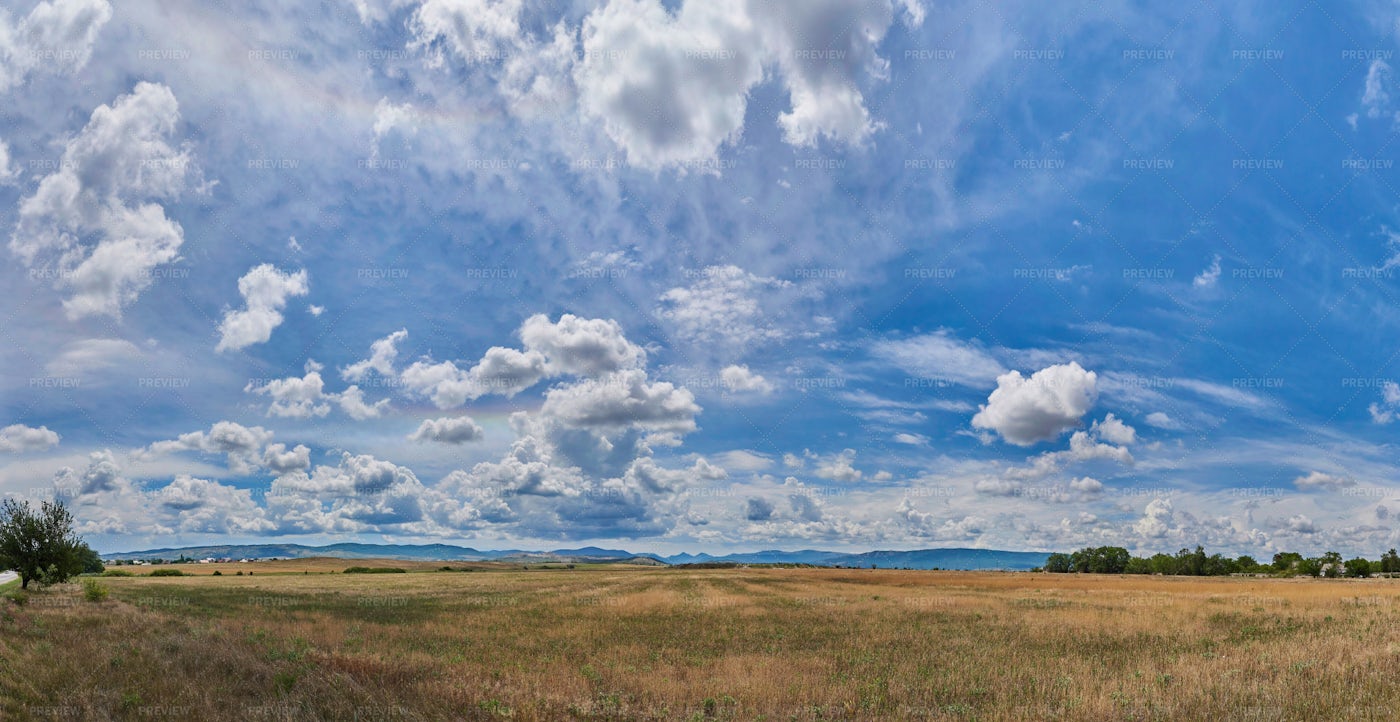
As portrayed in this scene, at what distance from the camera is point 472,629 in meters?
34.7

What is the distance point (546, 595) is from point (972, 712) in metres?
51.3

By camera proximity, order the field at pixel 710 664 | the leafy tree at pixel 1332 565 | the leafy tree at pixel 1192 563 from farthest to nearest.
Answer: the leafy tree at pixel 1192 563 → the leafy tree at pixel 1332 565 → the field at pixel 710 664

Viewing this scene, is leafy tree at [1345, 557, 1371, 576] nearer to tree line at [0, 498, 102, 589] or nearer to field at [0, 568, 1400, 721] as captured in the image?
field at [0, 568, 1400, 721]

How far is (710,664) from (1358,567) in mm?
232161

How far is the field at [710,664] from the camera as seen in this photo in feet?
52.0

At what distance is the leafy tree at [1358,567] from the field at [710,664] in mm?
183048

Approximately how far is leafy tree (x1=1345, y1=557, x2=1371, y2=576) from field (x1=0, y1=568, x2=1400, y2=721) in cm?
18305

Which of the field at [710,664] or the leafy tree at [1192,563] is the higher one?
the field at [710,664]

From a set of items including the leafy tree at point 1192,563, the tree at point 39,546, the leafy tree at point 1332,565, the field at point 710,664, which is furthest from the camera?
the leafy tree at point 1192,563

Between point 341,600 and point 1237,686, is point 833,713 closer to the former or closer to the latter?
point 1237,686

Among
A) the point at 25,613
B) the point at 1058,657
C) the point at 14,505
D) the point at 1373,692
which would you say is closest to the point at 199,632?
the point at 25,613

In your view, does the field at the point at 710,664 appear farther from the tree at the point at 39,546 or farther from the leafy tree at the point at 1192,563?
the leafy tree at the point at 1192,563

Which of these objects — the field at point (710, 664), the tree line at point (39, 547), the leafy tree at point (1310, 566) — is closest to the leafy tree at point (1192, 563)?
the leafy tree at point (1310, 566)

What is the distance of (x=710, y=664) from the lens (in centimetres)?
2305
